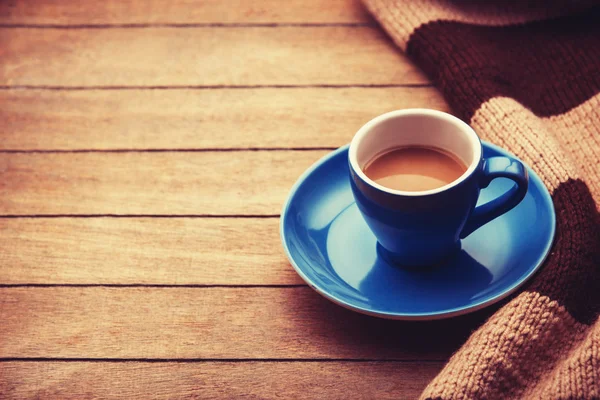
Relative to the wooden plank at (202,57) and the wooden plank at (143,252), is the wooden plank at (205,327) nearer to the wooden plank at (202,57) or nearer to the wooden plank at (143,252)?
the wooden plank at (143,252)

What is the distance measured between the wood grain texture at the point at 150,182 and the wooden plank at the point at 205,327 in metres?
0.13

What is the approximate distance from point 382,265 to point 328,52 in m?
0.43

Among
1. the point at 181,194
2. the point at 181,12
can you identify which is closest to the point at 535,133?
the point at 181,194

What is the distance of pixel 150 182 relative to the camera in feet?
2.92

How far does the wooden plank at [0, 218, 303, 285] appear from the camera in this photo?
78cm

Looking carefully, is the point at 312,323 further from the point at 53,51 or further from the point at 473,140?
the point at 53,51

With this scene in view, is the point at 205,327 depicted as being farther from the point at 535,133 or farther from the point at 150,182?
the point at 535,133

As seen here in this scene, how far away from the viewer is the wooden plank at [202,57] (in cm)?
101

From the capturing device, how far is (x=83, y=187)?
0.89 metres

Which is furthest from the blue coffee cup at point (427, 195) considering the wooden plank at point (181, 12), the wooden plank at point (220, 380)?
the wooden plank at point (181, 12)

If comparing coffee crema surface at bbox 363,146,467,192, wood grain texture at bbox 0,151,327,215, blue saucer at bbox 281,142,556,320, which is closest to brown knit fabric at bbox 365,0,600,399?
blue saucer at bbox 281,142,556,320

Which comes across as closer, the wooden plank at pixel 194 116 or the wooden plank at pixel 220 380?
the wooden plank at pixel 220 380

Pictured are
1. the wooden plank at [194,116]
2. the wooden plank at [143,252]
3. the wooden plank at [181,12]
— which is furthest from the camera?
the wooden plank at [181,12]

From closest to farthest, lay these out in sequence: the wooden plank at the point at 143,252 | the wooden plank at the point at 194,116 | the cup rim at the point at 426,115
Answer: the cup rim at the point at 426,115, the wooden plank at the point at 143,252, the wooden plank at the point at 194,116
